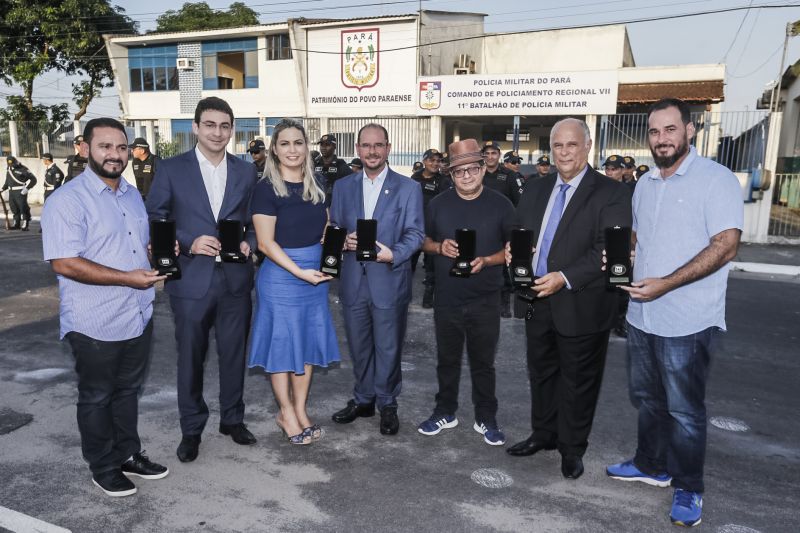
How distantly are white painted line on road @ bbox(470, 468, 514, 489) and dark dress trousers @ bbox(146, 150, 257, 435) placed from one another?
164 centimetres

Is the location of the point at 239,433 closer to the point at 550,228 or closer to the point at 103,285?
the point at 103,285

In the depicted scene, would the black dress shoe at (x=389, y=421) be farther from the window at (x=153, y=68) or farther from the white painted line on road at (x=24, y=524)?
the window at (x=153, y=68)

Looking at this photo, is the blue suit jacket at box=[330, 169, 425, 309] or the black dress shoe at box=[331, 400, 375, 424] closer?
the blue suit jacket at box=[330, 169, 425, 309]

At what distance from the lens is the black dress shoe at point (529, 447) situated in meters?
3.73

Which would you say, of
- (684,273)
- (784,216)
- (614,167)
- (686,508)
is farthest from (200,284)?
(784,216)

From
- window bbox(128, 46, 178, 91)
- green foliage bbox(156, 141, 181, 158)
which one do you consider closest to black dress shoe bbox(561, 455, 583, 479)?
green foliage bbox(156, 141, 181, 158)

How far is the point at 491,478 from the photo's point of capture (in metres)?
3.45

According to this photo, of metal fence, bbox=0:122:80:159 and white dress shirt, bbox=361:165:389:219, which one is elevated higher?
metal fence, bbox=0:122:80:159

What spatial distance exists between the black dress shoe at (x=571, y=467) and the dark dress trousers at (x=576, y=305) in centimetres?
3

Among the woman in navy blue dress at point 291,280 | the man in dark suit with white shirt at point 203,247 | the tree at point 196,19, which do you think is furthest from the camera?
the tree at point 196,19

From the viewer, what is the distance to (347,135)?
901 inches

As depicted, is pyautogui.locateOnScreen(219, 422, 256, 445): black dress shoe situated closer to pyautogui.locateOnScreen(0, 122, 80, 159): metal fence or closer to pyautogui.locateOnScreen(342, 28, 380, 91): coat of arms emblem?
pyautogui.locateOnScreen(342, 28, 380, 91): coat of arms emblem

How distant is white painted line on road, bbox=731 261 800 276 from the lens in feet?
34.8

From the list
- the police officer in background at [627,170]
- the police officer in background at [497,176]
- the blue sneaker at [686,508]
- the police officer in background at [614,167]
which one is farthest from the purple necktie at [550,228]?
the police officer in background at [627,170]
